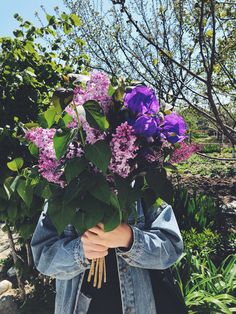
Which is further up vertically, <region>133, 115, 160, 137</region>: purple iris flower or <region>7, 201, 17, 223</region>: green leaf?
<region>133, 115, 160, 137</region>: purple iris flower

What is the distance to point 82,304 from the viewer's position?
54.1 inches

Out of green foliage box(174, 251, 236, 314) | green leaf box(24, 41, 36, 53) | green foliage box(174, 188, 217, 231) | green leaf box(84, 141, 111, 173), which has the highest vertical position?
green leaf box(24, 41, 36, 53)

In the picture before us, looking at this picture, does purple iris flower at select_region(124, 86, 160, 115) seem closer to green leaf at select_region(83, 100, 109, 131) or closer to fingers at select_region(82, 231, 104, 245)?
green leaf at select_region(83, 100, 109, 131)

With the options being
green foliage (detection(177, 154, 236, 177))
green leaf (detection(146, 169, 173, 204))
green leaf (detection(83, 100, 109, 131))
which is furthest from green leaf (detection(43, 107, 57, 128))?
green foliage (detection(177, 154, 236, 177))

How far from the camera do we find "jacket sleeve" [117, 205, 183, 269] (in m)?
1.28

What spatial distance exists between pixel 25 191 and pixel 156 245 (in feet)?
1.86

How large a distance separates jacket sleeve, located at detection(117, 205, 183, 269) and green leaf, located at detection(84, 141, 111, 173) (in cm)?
38

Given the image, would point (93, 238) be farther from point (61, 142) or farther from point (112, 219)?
point (61, 142)

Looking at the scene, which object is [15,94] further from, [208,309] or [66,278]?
[208,309]

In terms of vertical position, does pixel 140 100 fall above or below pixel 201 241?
above

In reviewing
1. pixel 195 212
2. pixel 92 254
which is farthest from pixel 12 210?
pixel 195 212

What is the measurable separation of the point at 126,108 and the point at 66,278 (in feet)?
2.17

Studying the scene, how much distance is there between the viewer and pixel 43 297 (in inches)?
127

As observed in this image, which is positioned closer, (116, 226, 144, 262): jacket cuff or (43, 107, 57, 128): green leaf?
(43, 107, 57, 128): green leaf
